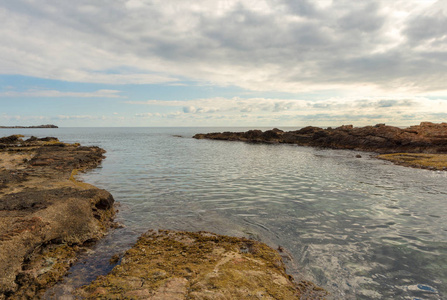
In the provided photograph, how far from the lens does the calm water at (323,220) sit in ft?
22.9

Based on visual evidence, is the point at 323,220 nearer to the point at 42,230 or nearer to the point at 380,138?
the point at 42,230

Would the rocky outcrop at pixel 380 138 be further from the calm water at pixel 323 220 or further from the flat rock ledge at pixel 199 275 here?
the flat rock ledge at pixel 199 275

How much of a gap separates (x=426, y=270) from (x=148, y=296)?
325 inches

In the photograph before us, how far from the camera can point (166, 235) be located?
9242 millimetres

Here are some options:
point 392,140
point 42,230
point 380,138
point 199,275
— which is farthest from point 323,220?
point 380,138

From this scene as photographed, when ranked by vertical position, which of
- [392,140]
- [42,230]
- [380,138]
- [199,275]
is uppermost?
[380,138]

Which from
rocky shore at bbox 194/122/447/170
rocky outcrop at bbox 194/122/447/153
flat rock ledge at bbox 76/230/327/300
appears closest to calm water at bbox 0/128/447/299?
flat rock ledge at bbox 76/230/327/300

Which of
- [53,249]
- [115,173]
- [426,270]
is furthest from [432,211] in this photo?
[115,173]

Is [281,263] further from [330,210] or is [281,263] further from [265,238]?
[330,210]

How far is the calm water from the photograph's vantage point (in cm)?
699

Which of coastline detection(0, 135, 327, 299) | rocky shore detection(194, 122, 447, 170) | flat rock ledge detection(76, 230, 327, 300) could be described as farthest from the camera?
rocky shore detection(194, 122, 447, 170)

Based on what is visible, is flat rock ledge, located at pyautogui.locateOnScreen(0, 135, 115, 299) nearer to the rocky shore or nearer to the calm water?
the calm water

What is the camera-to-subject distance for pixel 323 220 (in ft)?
37.3

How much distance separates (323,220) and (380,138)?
160 feet
